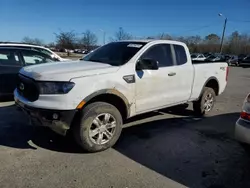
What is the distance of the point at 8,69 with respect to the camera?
22.4 feet

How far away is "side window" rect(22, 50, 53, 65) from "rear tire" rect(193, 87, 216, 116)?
4627mm

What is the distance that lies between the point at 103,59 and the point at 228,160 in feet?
9.23

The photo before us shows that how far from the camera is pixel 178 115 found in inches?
250

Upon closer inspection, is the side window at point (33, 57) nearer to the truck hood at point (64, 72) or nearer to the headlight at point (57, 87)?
the truck hood at point (64, 72)

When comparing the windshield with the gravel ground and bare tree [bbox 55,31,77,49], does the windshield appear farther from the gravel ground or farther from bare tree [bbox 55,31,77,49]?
bare tree [bbox 55,31,77,49]

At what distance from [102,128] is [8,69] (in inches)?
166

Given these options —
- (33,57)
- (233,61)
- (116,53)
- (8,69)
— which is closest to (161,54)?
(116,53)

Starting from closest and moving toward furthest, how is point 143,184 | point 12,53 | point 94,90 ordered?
point 143,184 → point 94,90 → point 12,53

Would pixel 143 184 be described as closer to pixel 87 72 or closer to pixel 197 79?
pixel 87 72

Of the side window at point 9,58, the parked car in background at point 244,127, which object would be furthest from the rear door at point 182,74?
the side window at point 9,58

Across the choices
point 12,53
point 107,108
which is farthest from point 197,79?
point 12,53

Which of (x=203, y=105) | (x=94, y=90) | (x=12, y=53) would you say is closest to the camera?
→ (x=94, y=90)

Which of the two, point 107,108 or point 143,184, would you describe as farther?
point 107,108

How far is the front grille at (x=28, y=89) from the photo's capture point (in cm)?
370
